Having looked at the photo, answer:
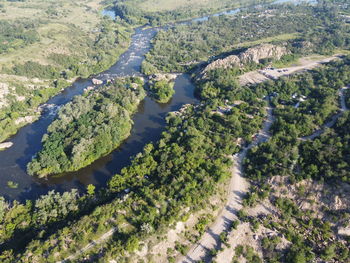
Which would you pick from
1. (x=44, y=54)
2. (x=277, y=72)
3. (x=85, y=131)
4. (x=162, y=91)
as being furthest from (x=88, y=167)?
(x=277, y=72)

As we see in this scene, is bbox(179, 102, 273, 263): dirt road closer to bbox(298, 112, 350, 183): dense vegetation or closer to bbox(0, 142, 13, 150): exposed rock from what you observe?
bbox(298, 112, 350, 183): dense vegetation

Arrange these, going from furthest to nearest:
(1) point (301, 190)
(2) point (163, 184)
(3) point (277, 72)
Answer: (3) point (277, 72), (2) point (163, 184), (1) point (301, 190)

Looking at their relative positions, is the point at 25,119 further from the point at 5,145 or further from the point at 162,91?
the point at 162,91

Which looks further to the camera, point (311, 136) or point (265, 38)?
point (265, 38)

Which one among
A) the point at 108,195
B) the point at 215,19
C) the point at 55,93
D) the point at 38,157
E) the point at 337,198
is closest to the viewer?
the point at 337,198

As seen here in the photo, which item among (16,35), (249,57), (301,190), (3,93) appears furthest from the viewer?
(16,35)

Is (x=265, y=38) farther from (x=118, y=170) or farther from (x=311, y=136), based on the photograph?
(x=118, y=170)

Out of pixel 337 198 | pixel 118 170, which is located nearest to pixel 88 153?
pixel 118 170

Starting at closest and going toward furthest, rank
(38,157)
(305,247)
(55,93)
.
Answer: (305,247), (38,157), (55,93)
